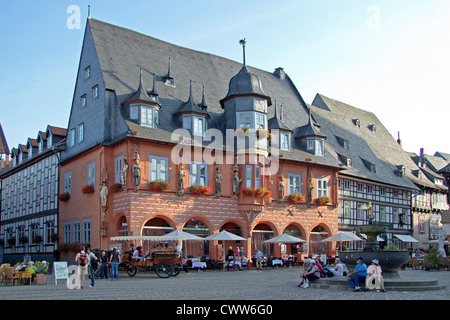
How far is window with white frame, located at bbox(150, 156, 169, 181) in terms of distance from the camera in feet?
106

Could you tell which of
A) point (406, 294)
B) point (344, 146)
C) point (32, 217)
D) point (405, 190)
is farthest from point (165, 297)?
point (405, 190)

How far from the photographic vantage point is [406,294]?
671 inches

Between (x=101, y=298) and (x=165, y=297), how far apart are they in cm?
180

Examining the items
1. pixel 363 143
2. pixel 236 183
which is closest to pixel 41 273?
pixel 236 183

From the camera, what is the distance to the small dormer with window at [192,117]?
34656 millimetres

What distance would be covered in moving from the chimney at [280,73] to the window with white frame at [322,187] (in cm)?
1172

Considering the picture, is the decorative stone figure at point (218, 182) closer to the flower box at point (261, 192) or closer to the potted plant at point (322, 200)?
the flower box at point (261, 192)

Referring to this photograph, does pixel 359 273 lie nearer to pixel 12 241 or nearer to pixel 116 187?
pixel 116 187

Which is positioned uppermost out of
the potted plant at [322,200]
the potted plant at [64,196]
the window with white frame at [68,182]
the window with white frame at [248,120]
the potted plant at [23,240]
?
the window with white frame at [248,120]

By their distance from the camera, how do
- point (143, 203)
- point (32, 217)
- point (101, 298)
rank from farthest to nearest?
point (32, 217)
point (143, 203)
point (101, 298)

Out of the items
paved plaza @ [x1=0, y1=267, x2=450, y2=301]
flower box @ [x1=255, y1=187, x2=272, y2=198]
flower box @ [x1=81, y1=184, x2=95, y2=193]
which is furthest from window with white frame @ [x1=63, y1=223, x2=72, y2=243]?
paved plaza @ [x1=0, y1=267, x2=450, y2=301]

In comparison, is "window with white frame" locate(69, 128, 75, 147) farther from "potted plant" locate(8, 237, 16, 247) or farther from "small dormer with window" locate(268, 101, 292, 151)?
"small dormer with window" locate(268, 101, 292, 151)

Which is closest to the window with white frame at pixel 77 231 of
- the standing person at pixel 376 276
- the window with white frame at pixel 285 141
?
the window with white frame at pixel 285 141
